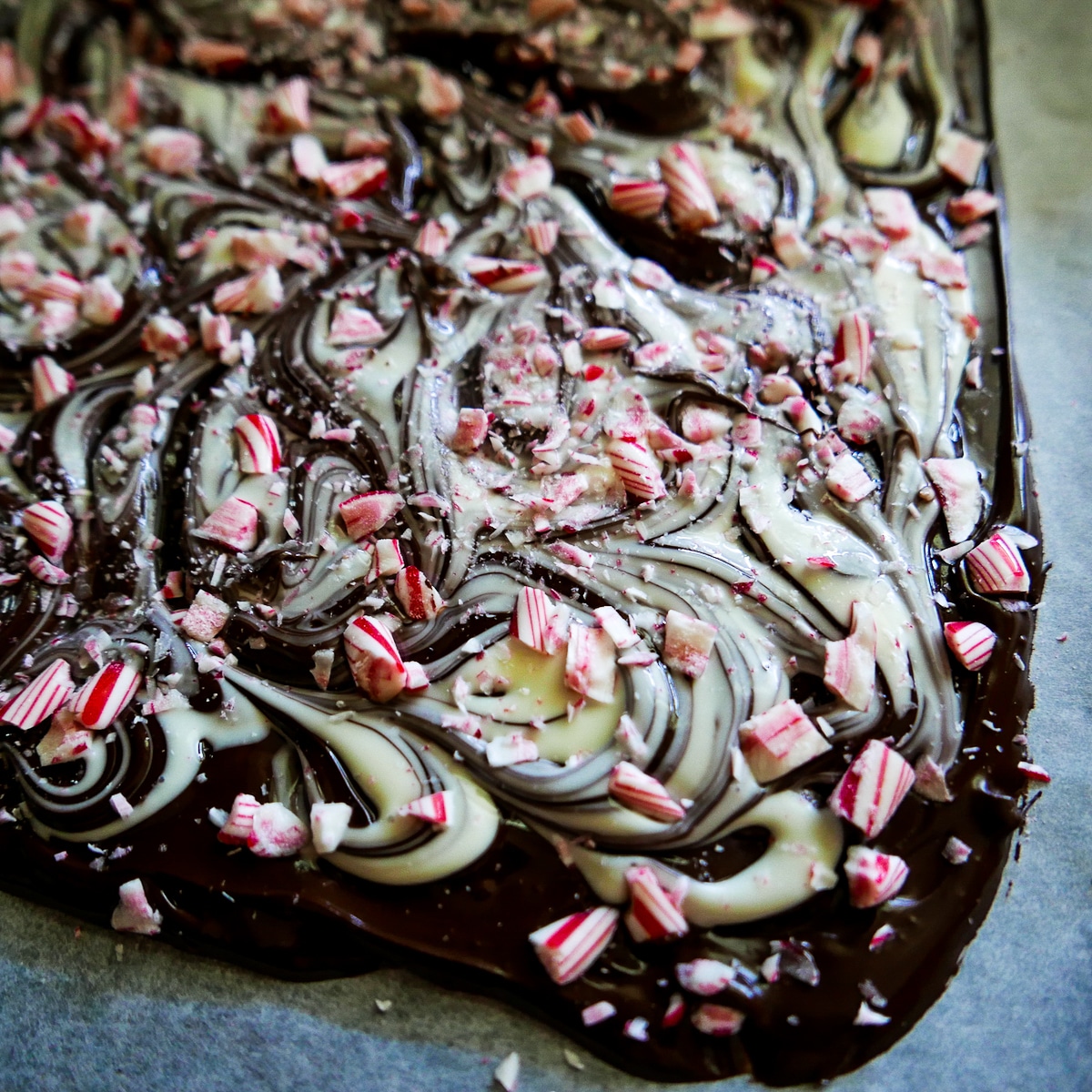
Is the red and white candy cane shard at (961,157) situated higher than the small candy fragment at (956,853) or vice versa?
the red and white candy cane shard at (961,157)

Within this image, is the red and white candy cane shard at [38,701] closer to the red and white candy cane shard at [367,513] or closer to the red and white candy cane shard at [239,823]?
the red and white candy cane shard at [239,823]

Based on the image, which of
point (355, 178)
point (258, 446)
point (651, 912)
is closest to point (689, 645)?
point (651, 912)

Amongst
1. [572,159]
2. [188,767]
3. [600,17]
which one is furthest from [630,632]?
[600,17]

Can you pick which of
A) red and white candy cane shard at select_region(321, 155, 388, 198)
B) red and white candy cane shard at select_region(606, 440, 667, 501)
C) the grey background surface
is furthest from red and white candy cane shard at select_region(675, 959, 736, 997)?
red and white candy cane shard at select_region(321, 155, 388, 198)

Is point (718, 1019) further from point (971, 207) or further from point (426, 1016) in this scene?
point (971, 207)

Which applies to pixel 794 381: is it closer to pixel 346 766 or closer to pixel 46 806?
pixel 346 766

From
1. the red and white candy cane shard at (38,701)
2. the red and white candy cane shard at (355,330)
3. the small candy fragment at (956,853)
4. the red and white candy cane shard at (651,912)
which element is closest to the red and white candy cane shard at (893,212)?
the red and white candy cane shard at (355,330)

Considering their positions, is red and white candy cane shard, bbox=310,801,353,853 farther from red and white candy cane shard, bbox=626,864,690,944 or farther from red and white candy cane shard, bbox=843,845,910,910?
red and white candy cane shard, bbox=843,845,910,910
